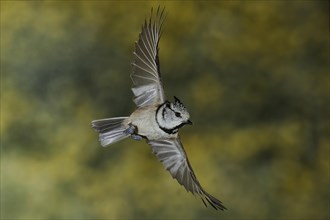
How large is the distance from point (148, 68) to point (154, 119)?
0.12m

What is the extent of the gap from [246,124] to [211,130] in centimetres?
12

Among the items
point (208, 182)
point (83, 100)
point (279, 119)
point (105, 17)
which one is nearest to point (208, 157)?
point (208, 182)

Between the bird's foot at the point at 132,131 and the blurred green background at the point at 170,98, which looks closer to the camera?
the bird's foot at the point at 132,131

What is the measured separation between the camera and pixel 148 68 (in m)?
1.29

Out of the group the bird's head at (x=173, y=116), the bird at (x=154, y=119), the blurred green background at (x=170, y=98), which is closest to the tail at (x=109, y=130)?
the bird at (x=154, y=119)

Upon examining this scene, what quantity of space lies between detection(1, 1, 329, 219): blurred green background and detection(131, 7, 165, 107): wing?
477 mm

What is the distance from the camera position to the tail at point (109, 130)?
1.40 m

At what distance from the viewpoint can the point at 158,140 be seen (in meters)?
1.36

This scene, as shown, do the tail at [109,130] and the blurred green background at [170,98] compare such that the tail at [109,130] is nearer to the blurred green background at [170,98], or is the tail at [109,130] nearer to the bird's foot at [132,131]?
the bird's foot at [132,131]

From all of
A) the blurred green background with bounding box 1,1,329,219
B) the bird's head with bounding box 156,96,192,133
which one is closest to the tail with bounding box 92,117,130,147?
the bird's head with bounding box 156,96,192,133

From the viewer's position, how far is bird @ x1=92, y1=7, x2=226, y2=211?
1.25 meters

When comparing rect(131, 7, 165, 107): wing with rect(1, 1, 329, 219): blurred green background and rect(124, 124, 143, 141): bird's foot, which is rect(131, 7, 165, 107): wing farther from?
rect(1, 1, 329, 219): blurred green background

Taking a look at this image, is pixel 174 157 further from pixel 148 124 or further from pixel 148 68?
pixel 148 68

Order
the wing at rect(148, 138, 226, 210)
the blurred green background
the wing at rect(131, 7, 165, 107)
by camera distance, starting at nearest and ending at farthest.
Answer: the wing at rect(131, 7, 165, 107)
the wing at rect(148, 138, 226, 210)
the blurred green background
